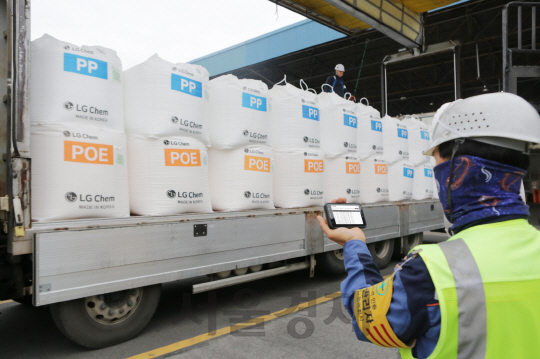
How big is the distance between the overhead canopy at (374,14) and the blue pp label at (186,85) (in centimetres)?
423

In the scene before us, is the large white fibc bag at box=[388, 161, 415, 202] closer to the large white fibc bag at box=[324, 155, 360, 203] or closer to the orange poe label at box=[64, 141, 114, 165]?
the large white fibc bag at box=[324, 155, 360, 203]

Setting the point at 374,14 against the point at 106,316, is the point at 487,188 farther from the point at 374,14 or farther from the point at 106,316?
the point at 374,14

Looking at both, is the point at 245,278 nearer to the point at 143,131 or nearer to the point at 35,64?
the point at 143,131

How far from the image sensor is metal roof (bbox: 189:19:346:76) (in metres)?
14.8

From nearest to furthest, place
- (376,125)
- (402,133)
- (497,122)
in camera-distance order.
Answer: (497,122)
(376,125)
(402,133)

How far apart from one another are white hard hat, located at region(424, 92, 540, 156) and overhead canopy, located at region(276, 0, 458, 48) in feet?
21.6

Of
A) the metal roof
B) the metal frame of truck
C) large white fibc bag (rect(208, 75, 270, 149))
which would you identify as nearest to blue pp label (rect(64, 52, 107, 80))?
the metal frame of truck

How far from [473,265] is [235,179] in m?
3.43

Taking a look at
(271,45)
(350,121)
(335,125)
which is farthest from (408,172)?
(271,45)

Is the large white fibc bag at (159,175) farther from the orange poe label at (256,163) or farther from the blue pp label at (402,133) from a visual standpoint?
the blue pp label at (402,133)

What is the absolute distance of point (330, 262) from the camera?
5488 millimetres

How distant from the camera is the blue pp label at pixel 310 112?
4977 millimetres

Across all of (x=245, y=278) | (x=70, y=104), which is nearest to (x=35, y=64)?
(x=70, y=104)

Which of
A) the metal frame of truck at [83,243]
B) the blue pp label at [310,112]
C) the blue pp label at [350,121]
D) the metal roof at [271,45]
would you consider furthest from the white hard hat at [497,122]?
the metal roof at [271,45]
